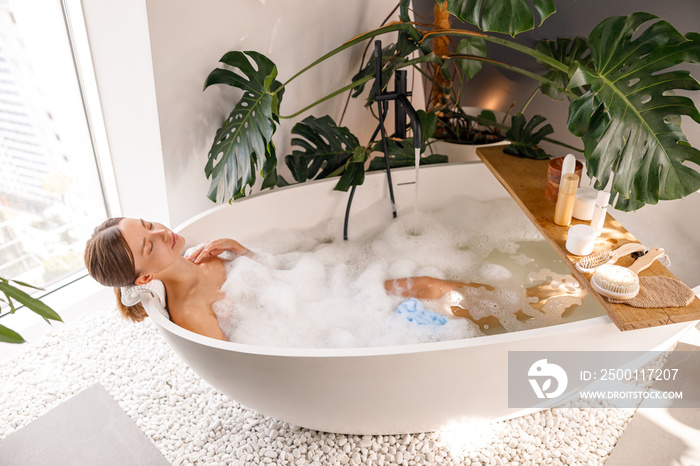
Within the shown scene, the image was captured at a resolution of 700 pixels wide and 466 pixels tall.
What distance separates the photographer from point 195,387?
2154 millimetres

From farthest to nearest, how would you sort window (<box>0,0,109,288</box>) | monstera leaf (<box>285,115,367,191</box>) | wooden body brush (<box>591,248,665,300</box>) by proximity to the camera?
monstera leaf (<box>285,115,367,191</box>) → window (<box>0,0,109,288</box>) → wooden body brush (<box>591,248,665,300</box>)

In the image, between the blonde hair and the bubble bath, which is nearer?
the blonde hair

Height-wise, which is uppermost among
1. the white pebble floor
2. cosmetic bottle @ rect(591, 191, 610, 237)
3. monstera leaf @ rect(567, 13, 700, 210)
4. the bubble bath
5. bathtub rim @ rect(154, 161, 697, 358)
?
monstera leaf @ rect(567, 13, 700, 210)

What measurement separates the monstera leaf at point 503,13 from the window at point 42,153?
1.69 meters

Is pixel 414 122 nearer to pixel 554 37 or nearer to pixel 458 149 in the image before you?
pixel 458 149

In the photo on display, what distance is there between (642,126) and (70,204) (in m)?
2.59

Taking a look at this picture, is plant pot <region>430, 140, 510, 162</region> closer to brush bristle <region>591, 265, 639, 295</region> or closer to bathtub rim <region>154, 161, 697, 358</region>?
brush bristle <region>591, 265, 639, 295</region>

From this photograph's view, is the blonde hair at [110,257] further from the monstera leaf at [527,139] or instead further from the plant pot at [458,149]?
the plant pot at [458,149]

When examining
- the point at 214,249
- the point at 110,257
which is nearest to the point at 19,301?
the point at 110,257

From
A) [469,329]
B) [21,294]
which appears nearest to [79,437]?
[21,294]

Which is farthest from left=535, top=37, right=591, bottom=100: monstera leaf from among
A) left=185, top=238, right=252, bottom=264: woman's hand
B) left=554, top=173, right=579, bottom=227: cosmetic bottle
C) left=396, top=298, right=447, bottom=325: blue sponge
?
left=185, top=238, right=252, bottom=264: woman's hand

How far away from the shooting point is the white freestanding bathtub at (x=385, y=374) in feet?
4.83

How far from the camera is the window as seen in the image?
2.28 meters

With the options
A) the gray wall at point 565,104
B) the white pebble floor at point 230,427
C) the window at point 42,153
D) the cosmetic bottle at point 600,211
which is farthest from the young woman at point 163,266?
the gray wall at point 565,104
